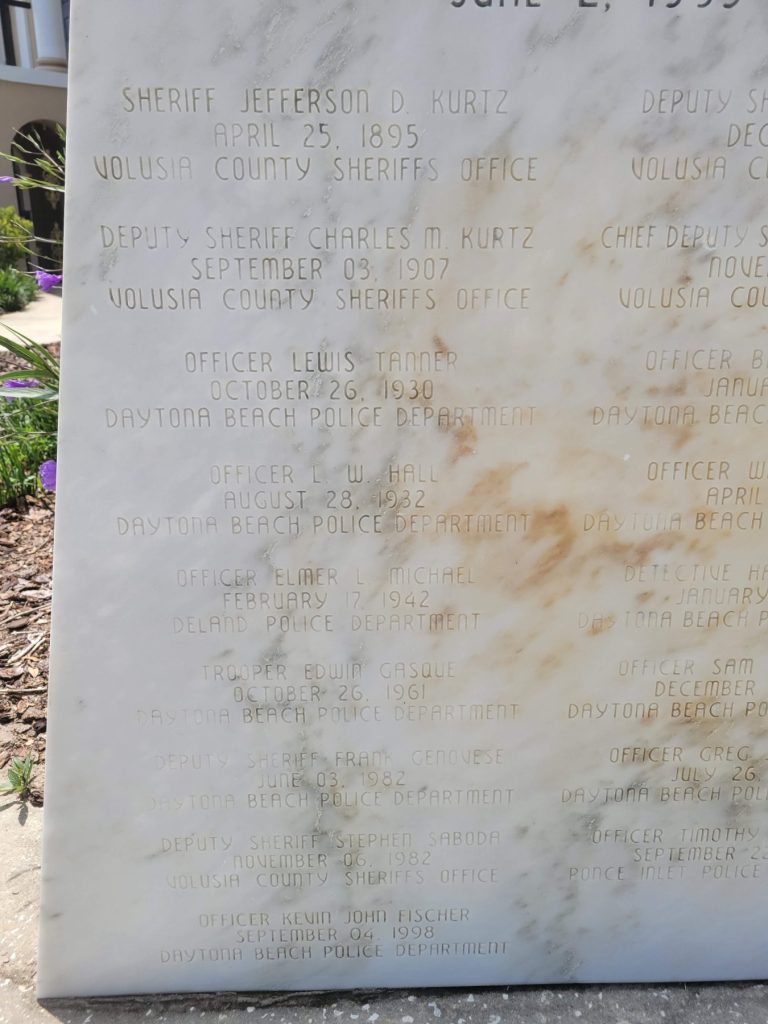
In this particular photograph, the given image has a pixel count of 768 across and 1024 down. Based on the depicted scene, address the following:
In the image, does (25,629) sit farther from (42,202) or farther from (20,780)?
(42,202)

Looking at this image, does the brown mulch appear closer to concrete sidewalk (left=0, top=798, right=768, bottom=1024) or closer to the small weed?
the small weed

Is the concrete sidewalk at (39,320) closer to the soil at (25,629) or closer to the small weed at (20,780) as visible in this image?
the soil at (25,629)

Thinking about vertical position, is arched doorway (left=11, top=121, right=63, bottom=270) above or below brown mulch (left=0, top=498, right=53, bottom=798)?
above

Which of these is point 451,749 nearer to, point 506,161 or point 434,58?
point 506,161

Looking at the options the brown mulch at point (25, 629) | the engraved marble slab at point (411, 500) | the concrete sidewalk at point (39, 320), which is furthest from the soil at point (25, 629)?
the concrete sidewalk at point (39, 320)

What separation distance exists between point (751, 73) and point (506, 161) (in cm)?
49

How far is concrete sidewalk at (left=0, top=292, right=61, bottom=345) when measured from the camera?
9.55m

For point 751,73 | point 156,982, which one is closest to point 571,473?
point 751,73

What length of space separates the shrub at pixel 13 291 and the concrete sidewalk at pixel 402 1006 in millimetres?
12312

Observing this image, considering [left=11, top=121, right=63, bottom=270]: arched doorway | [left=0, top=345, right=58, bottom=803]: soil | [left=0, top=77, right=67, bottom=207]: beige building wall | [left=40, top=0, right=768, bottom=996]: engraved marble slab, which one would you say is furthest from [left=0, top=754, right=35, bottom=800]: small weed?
[left=0, top=77, right=67, bottom=207]: beige building wall

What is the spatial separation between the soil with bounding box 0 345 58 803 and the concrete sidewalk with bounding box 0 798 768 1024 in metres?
0.67

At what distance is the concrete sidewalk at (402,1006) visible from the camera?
1.82 m

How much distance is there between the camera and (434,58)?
4.71ft

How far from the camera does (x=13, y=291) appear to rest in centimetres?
1230
